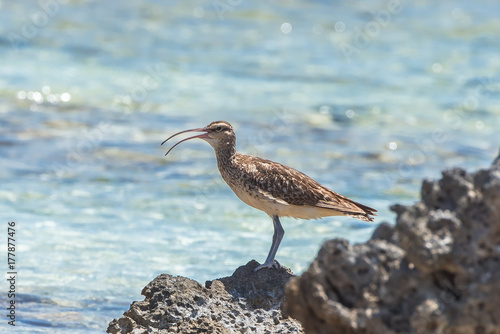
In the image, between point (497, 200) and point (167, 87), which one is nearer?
point (497, 200)

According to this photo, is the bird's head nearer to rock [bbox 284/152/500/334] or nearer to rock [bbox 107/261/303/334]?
rock [bbox 107/261/303/334]

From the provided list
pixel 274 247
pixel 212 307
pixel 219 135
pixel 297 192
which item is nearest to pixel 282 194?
pixel 297 192

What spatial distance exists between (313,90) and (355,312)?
14.1 m

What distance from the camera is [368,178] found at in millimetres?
12797

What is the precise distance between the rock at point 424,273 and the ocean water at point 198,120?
3.31 meters

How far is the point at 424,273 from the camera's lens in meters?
4.17

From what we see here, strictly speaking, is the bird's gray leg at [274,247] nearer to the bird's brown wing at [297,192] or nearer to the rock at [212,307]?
the rock at [212,307]

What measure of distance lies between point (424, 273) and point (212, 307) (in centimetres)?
206

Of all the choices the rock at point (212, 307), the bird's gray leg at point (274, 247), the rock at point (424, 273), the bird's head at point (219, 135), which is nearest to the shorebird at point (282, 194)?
the bird's gray leg at point (274, 247)

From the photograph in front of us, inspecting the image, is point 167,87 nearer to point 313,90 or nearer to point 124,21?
point 313,90

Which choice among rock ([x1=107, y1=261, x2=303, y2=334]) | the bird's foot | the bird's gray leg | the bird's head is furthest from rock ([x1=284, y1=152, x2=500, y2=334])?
the bird's head

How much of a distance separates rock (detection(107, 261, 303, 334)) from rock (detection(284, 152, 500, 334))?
4.66ft

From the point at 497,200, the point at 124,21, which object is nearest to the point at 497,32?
the point at 124,21

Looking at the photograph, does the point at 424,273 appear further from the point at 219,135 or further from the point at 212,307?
the point at 219,135
